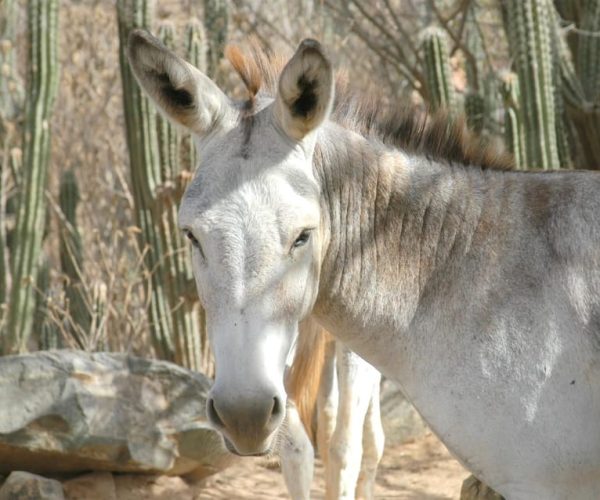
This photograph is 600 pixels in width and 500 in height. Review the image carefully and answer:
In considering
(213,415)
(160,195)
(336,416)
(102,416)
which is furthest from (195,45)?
(213,415)

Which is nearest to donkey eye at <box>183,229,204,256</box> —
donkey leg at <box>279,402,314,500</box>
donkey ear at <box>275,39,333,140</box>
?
donkey ear at <box>275,39,333,140</box>

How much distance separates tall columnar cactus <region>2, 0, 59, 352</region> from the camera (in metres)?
7.08

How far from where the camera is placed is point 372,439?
18.3ft

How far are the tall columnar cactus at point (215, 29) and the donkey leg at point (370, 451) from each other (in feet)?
10.3

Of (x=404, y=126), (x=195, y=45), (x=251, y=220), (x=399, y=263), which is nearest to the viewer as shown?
(x=251, y=220)

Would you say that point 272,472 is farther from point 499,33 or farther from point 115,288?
point 499,33

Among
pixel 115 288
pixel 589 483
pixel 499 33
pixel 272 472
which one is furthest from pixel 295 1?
pixel 589 483

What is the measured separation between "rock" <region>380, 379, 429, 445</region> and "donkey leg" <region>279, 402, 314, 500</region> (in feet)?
7.63

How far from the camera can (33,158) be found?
7066 millimetres

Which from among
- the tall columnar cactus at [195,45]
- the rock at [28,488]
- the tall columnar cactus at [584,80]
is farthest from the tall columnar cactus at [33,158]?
the tall columnar cactus at [584,80]

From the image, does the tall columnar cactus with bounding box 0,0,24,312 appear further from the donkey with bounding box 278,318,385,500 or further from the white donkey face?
the white donkey face

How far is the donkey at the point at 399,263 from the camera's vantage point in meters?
2.87

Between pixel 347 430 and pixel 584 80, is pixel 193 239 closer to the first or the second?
pixel 347 430

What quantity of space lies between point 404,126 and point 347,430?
83.7 inches
